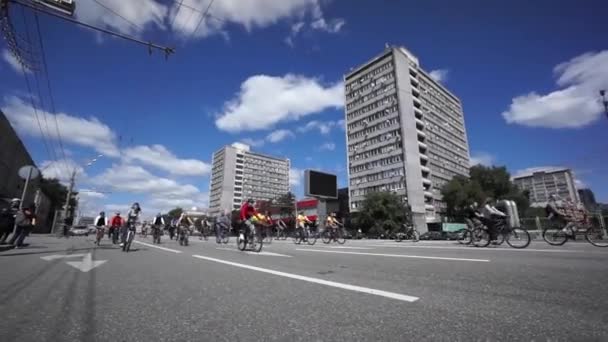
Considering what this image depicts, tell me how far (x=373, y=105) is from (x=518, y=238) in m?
69.0

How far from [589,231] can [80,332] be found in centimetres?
1426

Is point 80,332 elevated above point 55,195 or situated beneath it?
situated beneath

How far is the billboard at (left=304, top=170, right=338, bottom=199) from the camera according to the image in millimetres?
50938

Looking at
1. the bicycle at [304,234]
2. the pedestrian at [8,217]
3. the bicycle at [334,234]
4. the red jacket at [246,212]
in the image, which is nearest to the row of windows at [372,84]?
the bicycle at [304,234]

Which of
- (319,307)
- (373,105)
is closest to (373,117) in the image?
(373,105)

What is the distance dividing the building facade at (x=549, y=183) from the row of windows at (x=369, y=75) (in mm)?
119350

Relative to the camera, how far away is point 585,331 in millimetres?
1826

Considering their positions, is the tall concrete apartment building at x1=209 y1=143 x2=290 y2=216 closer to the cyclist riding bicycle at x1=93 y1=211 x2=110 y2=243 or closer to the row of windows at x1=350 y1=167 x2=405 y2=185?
the row of windows at x1=350 y1=167 x2=405 y2=185

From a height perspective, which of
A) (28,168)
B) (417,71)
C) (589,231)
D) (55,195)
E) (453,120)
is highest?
(417,71)

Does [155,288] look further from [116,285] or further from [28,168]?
[28,168]

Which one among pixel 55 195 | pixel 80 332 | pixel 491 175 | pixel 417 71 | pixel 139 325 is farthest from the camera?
pixel 417 71

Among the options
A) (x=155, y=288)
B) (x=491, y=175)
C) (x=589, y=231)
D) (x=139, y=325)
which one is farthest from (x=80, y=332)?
(x=491, y=175)

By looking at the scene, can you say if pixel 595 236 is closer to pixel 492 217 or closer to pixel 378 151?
pixel 492 217

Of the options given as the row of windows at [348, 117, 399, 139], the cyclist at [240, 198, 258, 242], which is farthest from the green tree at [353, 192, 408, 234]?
the cyclist at [240, 198, 258, 242]
